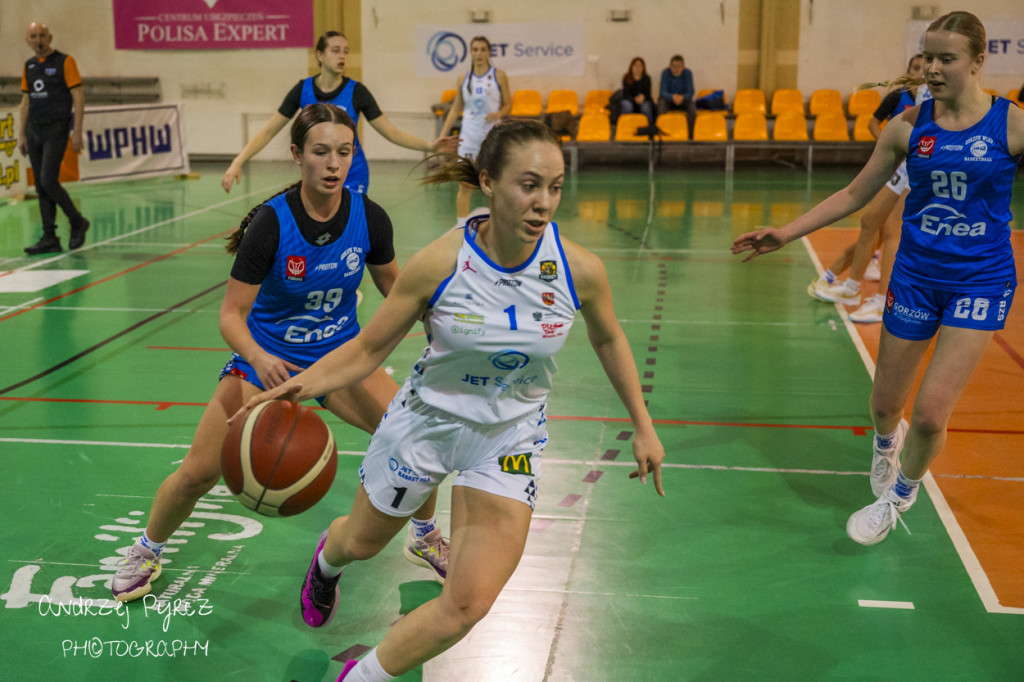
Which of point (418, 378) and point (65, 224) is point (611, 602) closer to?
point (418, 378)

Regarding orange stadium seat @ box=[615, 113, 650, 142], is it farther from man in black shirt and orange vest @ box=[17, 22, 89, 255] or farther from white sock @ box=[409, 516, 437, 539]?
white sock @ box=[409, 516, 437, 539]

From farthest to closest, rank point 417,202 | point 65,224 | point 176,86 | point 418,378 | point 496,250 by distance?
point 176,86, point 417,202, point 65,224, point 418,378, point 496,250

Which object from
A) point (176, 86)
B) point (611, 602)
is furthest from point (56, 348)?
point (176, 86)

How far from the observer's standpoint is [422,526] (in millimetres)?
4133

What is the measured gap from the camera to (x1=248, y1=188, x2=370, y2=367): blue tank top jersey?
3.81 metres

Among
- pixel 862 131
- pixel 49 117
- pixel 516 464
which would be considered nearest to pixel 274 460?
pixel 516 464

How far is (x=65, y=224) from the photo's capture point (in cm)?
1302

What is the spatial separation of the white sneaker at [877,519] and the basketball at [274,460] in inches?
92.7

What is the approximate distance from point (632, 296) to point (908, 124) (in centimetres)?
527

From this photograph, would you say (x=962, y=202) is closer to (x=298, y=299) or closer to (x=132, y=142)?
(x=298, y=299)

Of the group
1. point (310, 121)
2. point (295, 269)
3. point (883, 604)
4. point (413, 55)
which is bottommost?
point (883, 604)

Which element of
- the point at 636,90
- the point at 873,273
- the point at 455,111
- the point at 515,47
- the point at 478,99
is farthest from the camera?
the point at 515,47

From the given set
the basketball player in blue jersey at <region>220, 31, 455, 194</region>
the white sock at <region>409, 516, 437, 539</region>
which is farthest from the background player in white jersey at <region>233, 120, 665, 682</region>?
the basketball player in blue jersey at <region>220, 31, 455, 194</region>

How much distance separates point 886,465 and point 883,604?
100 cm
